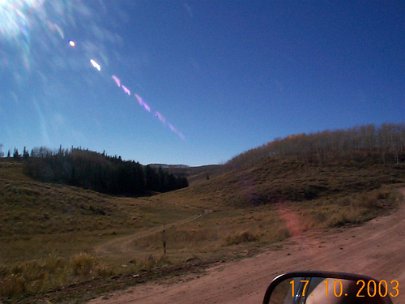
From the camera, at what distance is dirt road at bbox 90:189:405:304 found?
7.09 meters

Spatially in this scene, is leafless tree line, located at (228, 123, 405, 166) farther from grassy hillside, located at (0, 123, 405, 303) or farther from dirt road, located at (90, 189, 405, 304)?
dirt road, located at (90, 189, 405, 304)

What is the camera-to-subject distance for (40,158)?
126m

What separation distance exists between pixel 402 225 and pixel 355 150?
354ft

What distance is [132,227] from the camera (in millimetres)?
47438

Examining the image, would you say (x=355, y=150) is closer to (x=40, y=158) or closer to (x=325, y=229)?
(x=40, y=158)

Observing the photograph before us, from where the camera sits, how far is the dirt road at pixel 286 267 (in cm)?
709

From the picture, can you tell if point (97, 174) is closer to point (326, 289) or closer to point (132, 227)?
point (132, 227)

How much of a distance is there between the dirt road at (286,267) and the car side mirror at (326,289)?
13.5 feet

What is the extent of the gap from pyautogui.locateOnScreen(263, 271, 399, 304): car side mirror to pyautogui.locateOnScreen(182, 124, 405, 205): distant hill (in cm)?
6596

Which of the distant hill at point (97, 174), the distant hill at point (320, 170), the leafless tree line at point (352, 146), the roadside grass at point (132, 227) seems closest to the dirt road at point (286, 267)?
the roadside grass at point (132, 227)

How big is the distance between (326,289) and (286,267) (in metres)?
6.63

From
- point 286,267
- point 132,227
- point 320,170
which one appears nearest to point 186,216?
point 132,227

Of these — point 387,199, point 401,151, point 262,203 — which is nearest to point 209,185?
point 262,203

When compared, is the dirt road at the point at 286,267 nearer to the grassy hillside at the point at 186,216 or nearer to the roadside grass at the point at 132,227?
the grassy hillside at the point at 186,216
